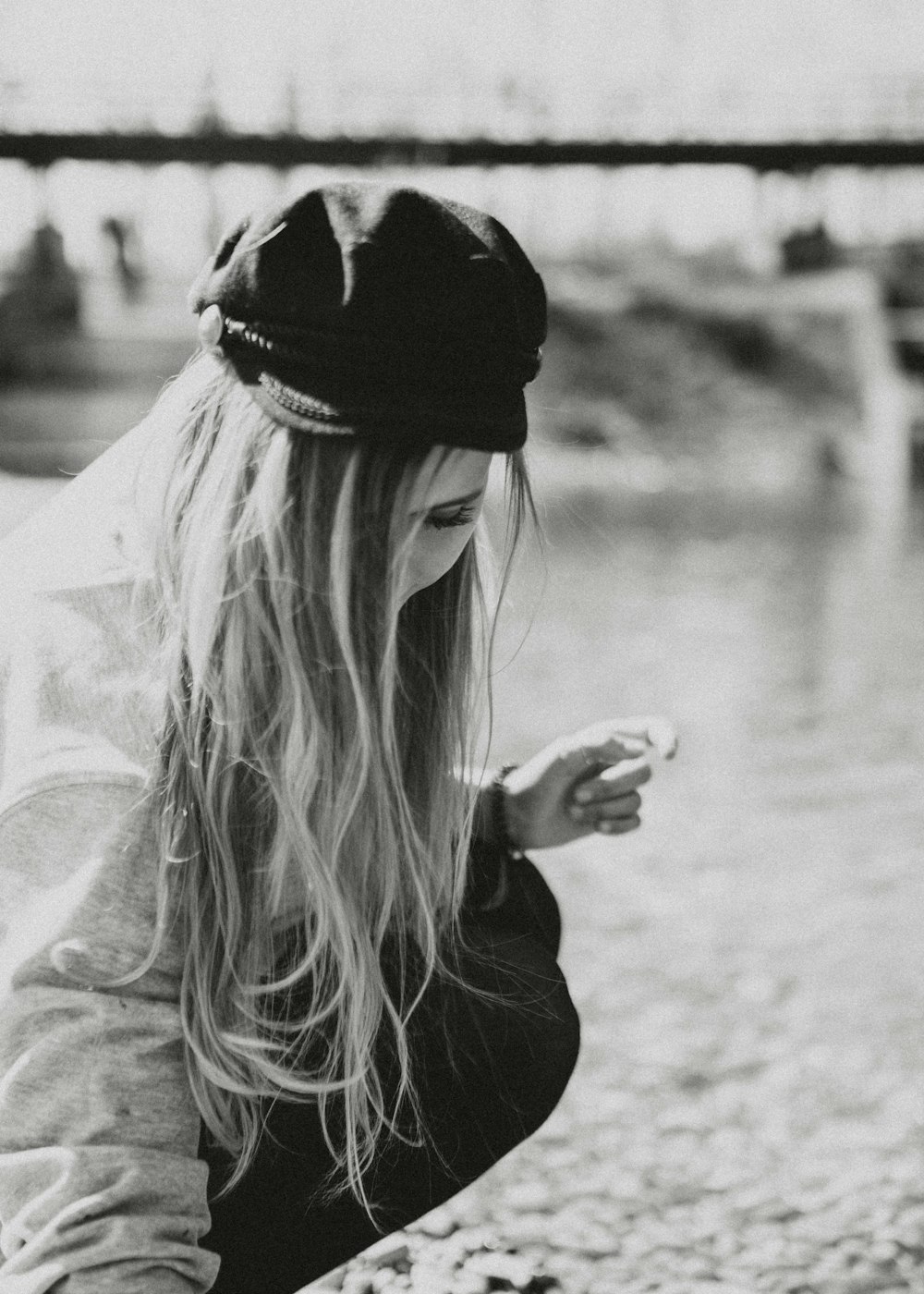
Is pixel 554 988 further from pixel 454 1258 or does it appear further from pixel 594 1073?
pixel 594 1073

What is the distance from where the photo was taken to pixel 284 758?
117cm

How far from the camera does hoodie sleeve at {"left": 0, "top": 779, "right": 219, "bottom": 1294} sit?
3.45 ft

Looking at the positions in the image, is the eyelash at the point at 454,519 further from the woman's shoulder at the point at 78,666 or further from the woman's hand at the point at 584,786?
the woman's hand at the point at 584,786

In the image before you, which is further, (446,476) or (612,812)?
(612,812)

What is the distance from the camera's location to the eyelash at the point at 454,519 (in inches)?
47.6

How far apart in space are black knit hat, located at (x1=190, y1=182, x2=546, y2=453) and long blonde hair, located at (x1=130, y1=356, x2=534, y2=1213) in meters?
0.03

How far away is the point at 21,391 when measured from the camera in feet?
74.3

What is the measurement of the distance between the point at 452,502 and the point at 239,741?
0.89 feet

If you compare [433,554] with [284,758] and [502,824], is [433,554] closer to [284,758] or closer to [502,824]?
[284,758]

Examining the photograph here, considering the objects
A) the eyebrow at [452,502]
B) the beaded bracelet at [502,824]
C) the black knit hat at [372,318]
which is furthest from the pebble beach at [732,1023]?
the black knit hat at [372,318]

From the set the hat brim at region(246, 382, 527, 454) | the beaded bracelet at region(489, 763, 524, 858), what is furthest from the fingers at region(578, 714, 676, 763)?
the hat brim at region(246, 382, 527, 454)

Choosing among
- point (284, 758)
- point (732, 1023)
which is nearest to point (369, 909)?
point (284, 758)

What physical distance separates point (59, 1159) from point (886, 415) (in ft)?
87.8

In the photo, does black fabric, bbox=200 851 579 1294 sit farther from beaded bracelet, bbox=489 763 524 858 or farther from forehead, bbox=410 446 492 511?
forehead, bbox=410 446 492 511
